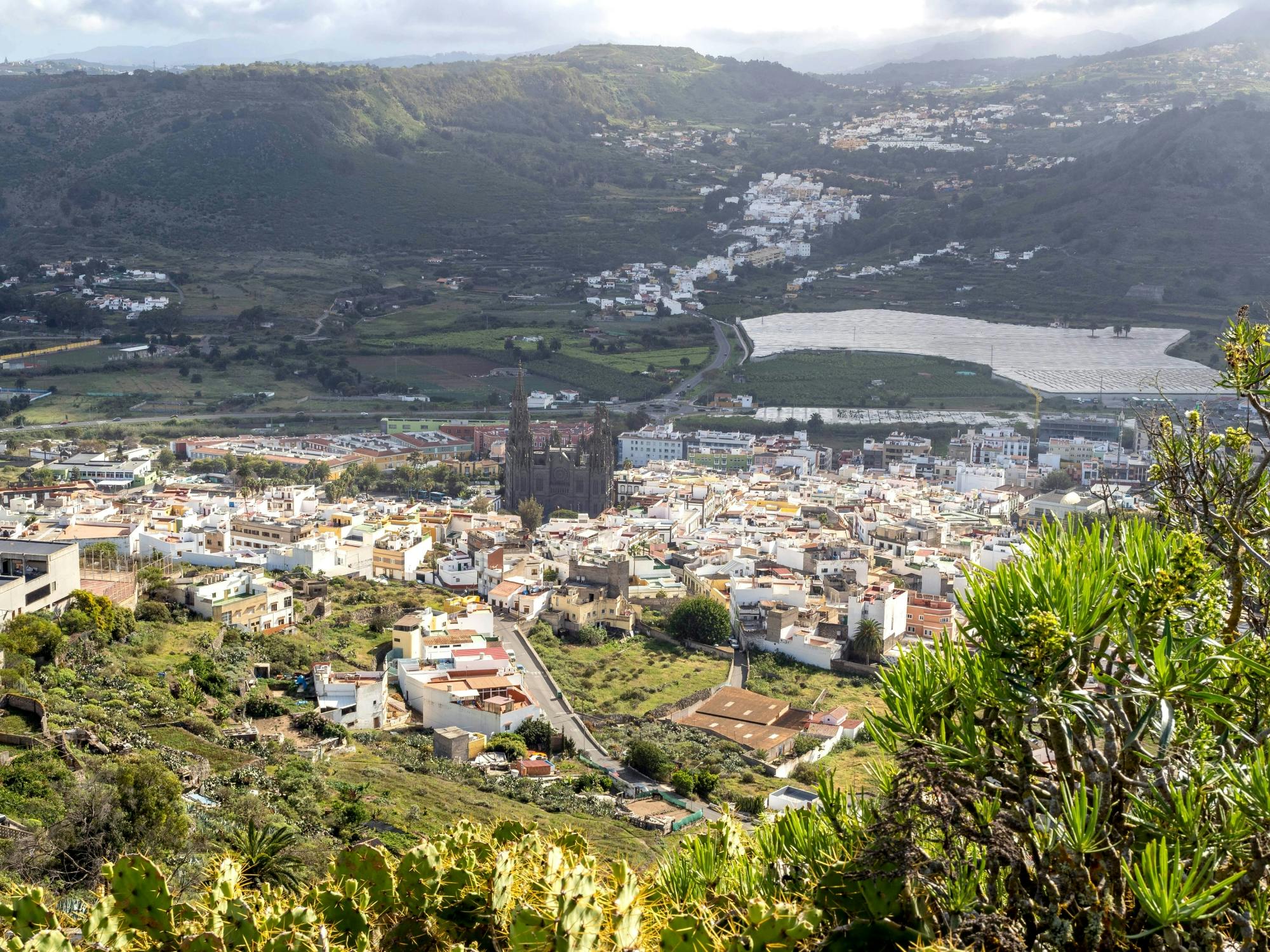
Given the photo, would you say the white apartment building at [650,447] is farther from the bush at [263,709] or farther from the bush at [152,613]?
the bush at [263,709]

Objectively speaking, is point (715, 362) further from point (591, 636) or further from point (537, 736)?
point (537, 736)

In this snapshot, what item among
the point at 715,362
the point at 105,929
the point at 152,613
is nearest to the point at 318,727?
the point at 152,613

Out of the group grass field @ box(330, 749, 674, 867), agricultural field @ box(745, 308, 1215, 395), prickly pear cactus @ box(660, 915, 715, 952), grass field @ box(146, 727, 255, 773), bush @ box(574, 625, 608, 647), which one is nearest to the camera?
prickly pear cactus @ box(660, 915, 715, 952)

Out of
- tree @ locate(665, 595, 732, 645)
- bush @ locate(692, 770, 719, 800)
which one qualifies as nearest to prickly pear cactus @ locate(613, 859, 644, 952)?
bush @ locate(692, 770, 719, 800)

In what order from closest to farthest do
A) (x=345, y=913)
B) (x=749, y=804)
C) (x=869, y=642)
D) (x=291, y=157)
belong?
(x=345, y=913), (x=749, y=804), (x=869, y=642), (x=291, y=157)

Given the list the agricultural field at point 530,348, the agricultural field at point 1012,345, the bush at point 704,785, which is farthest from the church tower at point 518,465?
the agricultural field at point 1012,345

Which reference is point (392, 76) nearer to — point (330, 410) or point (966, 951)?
point (330, 410)

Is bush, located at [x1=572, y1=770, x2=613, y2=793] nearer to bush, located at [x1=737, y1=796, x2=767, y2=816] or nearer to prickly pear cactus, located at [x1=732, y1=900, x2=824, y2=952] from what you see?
bush, located at [x1=737, y1=796, x2=767, y2=816]
